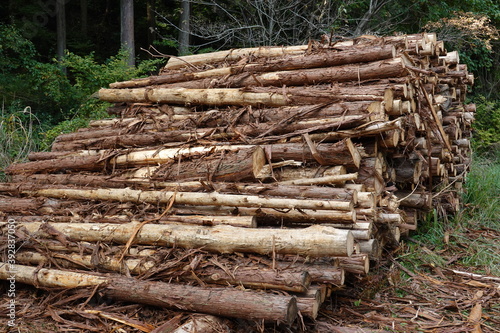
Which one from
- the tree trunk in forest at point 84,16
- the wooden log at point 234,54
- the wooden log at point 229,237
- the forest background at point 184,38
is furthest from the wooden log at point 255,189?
the tree trunk in forest at point 84,16

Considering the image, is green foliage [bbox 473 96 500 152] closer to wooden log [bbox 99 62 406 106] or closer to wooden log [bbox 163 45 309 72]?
wooden log [bbox 163 45 309 72]

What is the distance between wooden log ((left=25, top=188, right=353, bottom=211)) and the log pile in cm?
1

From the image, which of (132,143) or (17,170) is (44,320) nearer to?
(132,143)

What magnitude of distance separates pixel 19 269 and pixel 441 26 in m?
11.5

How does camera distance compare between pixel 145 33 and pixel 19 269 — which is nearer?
pixel 19 269

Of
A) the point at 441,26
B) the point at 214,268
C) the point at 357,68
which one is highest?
the point at 441,26

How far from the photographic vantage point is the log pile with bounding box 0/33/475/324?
10.8ft

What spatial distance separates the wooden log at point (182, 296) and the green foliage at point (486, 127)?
436 inches

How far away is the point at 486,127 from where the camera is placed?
525 inches

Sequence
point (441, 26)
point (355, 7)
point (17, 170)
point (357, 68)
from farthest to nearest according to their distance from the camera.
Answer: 1. point (355, 7)
2. point (441, 26)
3. point (17, 170)
4. point (357, 68)

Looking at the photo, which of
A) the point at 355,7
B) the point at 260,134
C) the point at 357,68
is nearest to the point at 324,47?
the point at 357,68

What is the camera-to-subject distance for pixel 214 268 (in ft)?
11.1

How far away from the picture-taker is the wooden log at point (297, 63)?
16.6ft

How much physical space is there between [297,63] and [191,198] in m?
2.55
